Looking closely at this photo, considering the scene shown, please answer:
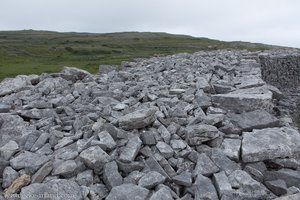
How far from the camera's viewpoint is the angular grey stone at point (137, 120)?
740 centimetres

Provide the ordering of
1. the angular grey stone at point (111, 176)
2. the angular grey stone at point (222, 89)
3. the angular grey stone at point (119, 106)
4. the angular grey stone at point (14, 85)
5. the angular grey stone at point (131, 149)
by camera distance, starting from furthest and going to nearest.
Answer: the angular grey stone at point (14, 85)
the angular grey stone at point (222, 89)
the angular grey stone at point (119, 106)
the angular grey stone at point (131, 149)
the angular grey stone at point (111, 176)

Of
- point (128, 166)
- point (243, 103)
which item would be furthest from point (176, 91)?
point (128, 166)

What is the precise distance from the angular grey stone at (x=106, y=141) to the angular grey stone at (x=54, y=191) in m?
1.07

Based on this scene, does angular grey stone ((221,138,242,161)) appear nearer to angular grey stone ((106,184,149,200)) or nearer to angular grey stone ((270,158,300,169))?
angular grey stone ((270,158,300,169))

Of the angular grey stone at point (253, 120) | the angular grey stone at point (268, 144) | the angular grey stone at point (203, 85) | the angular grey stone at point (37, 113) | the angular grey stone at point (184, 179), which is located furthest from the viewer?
the angular grey stone at point (203, 85)

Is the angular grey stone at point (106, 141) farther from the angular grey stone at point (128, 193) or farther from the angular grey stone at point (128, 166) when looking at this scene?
the angular grey stone at point (128, 193)

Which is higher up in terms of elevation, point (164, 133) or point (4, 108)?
point (164, 133)

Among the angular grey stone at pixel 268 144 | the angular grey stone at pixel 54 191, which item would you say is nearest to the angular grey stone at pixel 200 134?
the angular grey stone at pixel 268 144

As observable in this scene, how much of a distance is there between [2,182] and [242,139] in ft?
14.4

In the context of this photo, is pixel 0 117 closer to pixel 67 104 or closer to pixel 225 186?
pixel 67 104

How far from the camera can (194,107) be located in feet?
29.3

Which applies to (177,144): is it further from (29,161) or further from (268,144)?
(29,161)

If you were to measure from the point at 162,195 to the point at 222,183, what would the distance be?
1.02m

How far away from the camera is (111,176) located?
6113mm
